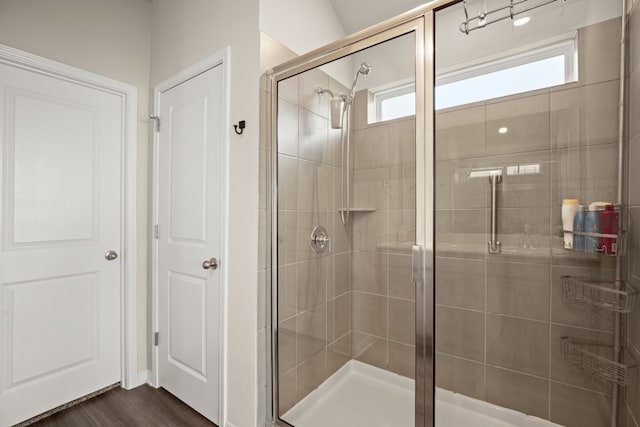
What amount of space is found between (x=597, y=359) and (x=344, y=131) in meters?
1.56

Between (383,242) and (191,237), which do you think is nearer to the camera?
(383,242)

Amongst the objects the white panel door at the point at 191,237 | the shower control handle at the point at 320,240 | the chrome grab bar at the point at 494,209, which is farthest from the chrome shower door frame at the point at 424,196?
the white panel door at the point at 191,237

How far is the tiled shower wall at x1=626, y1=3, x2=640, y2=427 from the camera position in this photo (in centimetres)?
108

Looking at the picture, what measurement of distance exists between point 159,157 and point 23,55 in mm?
843

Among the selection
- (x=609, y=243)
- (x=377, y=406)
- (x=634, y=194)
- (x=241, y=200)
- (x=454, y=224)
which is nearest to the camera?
(x=634, y=194)

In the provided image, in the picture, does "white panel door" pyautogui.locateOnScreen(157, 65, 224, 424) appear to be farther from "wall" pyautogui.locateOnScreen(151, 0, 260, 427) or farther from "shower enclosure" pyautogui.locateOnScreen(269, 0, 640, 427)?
"shower enclosure" pyautogui.locateOnScreen(269, 0, 640, 427)

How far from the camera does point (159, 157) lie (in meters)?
2.16

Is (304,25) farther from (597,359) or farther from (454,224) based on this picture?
(597,359)

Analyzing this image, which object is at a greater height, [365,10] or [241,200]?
[365,10]

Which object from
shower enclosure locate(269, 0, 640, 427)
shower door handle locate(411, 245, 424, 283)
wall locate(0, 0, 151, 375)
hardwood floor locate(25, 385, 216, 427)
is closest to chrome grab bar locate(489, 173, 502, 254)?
shower enclosure locate(269, 0, 640, 427)

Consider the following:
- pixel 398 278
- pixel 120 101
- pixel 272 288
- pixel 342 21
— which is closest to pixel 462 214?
pixel 398 278

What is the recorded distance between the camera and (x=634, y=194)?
1098 millimetres

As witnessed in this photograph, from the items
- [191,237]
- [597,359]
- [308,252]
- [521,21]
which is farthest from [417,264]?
[191,237]

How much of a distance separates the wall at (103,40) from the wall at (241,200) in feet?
2.34
